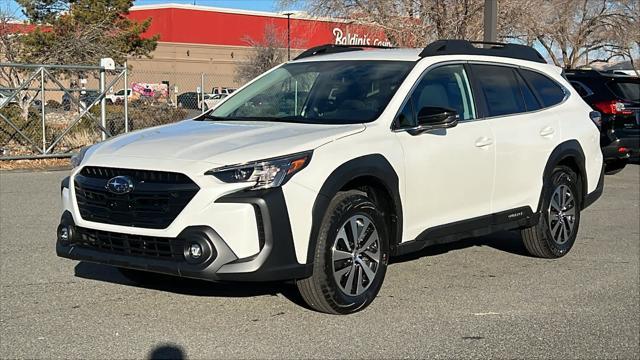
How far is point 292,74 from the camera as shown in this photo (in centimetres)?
661

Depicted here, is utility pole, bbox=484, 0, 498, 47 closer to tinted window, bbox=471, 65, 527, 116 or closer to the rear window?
the rear window

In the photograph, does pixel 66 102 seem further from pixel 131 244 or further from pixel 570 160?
pixel 131 244

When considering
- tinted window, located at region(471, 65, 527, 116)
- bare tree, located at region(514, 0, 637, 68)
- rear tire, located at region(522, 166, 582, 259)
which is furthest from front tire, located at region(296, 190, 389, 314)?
bare tree, located at region(514, 0, 637, 68)

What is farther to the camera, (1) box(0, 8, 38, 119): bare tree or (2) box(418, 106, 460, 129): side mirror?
(1) box(0, 8, 38, 119): bare tree

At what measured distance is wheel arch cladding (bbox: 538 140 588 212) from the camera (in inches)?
275

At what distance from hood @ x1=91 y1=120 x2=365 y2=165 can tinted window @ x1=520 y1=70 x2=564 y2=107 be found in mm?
2589

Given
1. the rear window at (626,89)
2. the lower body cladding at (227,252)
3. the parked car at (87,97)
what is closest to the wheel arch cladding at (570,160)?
the lower body cladding at (227,252)

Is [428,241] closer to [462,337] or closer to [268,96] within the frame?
[462,337]

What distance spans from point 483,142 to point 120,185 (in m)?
3.00

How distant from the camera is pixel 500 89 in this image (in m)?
6.79

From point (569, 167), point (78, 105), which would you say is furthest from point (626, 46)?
point (569, 167)

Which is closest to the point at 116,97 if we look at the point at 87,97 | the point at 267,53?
the point at 87,97

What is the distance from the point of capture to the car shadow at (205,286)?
581 cm

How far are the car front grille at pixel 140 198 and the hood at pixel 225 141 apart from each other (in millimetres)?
143
